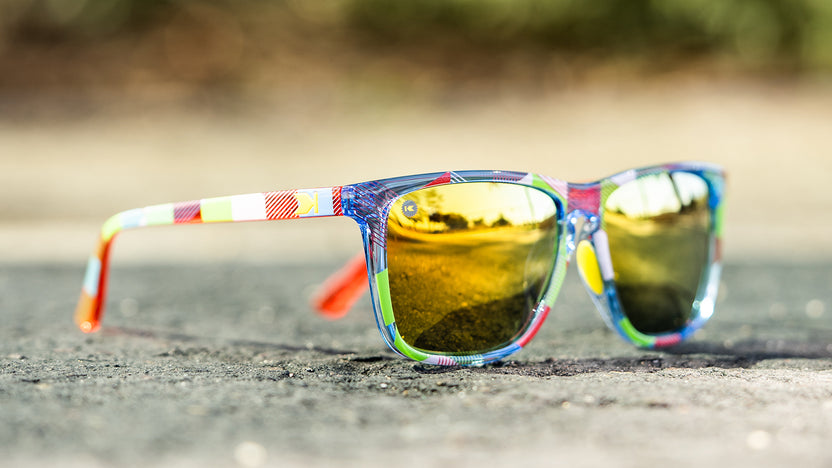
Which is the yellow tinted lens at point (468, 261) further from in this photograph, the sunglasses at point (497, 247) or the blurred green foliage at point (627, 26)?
the blurred green foliage at point (627, 26)

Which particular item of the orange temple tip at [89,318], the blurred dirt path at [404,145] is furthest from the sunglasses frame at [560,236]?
the blurred dirt path at [404,145]

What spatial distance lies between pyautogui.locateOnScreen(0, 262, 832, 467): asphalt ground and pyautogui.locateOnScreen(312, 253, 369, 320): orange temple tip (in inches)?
5.1

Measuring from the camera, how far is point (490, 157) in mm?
6699

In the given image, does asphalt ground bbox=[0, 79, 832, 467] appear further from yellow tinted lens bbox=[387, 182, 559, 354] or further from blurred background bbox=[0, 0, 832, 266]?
blurred background bbox=[0, 0, 832, 266]

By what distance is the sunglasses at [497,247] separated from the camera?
116 cm

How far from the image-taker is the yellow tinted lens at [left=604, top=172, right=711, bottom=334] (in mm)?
1440

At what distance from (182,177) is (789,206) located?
4.64m

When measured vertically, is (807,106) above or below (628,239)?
above

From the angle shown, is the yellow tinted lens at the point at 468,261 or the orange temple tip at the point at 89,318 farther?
the orange temple tip at the point at 89,318

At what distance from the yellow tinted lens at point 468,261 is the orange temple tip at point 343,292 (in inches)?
24.1

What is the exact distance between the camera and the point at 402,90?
784 cm

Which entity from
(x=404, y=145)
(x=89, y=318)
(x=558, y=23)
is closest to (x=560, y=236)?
(x=89, y=318)

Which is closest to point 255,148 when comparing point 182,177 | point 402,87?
point 182,177

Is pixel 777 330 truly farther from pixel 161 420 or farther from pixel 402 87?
pixel 402 87
